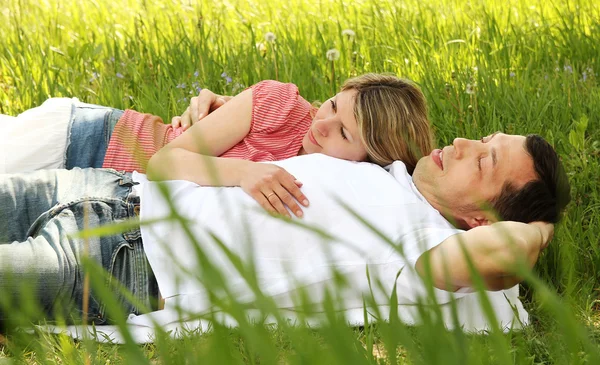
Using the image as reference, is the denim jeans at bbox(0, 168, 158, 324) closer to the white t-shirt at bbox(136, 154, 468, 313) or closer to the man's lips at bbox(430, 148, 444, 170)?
the white t-shirt at bbox(136, 154, 468, 313)

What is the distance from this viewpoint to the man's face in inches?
98.6

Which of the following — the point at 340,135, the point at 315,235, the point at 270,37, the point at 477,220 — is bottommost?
the point at 477,220

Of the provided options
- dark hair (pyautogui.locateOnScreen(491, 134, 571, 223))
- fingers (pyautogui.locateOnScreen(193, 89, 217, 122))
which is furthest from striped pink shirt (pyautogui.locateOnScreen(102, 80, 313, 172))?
dark hair (pyautogui.locateOnScreen(491, 134, 571, 223))

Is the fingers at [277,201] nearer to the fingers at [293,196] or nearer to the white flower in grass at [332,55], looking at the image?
the fingers at [293,196]

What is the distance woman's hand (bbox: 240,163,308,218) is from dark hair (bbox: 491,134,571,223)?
0.59 meters

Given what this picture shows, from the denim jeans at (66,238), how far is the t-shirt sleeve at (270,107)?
50cm

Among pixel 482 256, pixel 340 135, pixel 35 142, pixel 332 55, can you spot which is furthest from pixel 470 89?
pixel 35 142

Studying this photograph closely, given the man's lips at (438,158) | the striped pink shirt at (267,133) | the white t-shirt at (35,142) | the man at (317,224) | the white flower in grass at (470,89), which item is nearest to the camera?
the man at (317,224)

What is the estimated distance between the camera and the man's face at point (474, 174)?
2.50m

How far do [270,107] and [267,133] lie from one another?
0.09m

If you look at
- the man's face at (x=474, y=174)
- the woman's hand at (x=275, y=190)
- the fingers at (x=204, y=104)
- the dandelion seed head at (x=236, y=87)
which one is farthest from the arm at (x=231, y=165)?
the dandelion seed head at (x=236, y=87)

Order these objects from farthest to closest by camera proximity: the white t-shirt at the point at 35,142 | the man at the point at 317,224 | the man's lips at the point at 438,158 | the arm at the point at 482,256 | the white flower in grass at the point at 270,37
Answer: the white flower in grass at the point at 270,37
the white t-shirt at the point at 35,142
the man's lips at the point at 438,158
the man at the point at 317,224
the arm at the point at 482,256

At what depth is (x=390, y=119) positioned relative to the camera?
2781mm

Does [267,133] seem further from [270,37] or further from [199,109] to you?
[270,37]
